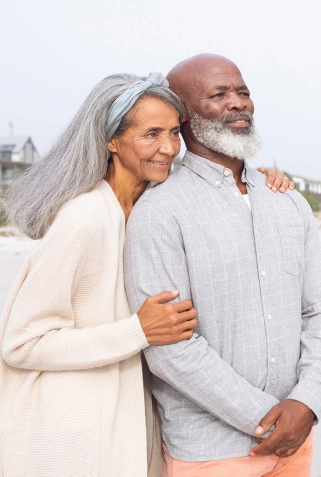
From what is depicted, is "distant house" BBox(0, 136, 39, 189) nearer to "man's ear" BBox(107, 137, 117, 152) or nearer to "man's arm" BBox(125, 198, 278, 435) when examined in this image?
"man's ear" BBox(107, 137, 117, 152)

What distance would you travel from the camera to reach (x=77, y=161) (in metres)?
2.15

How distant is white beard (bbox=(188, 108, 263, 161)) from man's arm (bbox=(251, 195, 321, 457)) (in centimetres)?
32

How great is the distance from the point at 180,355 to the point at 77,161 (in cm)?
70

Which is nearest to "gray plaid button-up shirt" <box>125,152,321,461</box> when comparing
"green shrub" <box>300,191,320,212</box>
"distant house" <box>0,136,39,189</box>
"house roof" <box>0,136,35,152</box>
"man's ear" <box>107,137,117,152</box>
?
"man's ear" <box>107,137,117,152</box>

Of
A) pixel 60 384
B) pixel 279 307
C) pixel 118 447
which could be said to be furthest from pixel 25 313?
pixel 279 307

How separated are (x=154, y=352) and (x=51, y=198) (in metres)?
0.58

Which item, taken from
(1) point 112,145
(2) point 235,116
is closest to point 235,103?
(2) point 235,116

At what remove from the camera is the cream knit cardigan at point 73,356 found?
200 centimetres

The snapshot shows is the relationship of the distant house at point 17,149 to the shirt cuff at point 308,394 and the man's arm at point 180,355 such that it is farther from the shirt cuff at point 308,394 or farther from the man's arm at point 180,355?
the shirt cuff at point 308,394

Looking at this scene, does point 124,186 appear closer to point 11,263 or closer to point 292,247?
point 292,247

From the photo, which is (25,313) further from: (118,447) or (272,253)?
(272,253)

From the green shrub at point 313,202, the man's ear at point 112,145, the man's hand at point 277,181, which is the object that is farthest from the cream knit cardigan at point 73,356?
the green shrub at point 313,202

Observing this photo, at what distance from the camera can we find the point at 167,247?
2.05 metres

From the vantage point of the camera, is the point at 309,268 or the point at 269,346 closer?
the point at 269,346
